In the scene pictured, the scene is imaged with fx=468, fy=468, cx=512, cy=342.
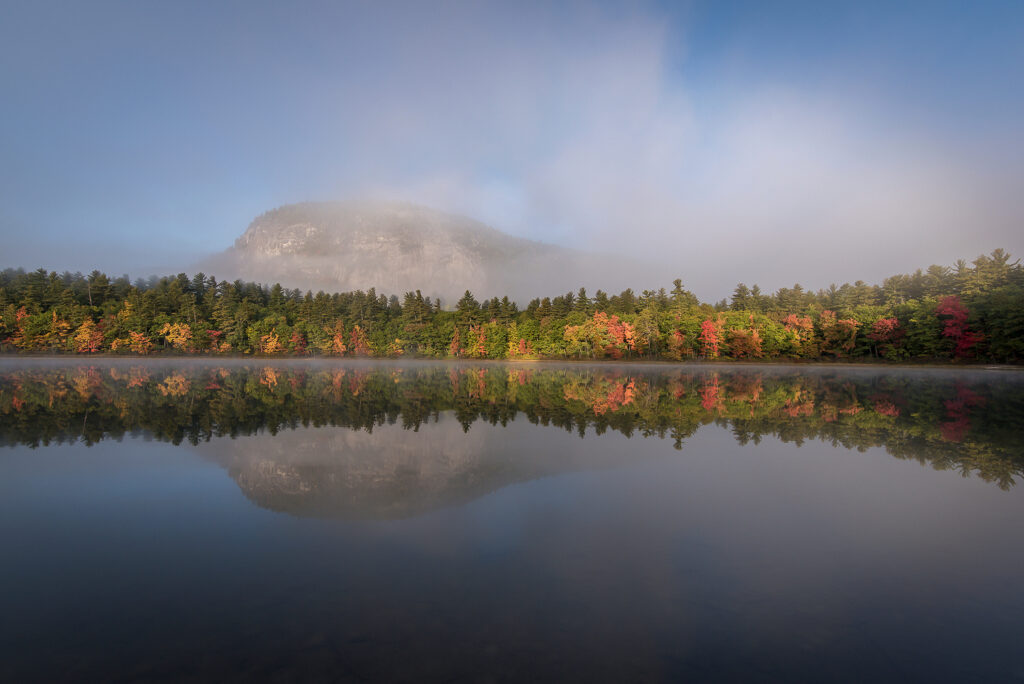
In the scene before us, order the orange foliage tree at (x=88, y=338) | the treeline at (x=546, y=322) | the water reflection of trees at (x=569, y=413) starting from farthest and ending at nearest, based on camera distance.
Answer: the orange foliage tree at (x=88, y=338) < the treeline at (x=546, y=322) < the water reflection of trees at (x=569, y=413)

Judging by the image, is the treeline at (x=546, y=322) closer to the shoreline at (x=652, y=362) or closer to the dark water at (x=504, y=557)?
the shoreline at (x=652, y=362)

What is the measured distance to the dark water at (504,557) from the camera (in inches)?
164

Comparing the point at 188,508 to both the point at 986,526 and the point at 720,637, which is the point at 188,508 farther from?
the point at 986,526

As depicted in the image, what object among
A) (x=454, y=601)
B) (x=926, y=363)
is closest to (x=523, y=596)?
(x=454, y=601)

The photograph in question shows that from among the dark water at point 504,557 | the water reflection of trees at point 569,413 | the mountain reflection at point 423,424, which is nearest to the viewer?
the dark water at point 504,557

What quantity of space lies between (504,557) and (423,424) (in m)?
10.0

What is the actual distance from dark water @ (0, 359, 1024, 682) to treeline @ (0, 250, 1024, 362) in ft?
196

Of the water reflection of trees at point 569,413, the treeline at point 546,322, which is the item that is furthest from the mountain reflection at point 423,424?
the treeline at point 546,322

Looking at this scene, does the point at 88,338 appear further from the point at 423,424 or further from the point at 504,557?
the point at 504,557

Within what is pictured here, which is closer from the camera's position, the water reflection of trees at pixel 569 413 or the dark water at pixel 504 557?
the dark water at pixel 504 557

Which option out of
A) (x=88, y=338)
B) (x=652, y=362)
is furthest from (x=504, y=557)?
(x=88, y=338)

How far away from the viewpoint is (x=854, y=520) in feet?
25.1

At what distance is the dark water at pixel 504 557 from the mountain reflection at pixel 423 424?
136 millimetres

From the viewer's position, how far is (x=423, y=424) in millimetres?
15742
